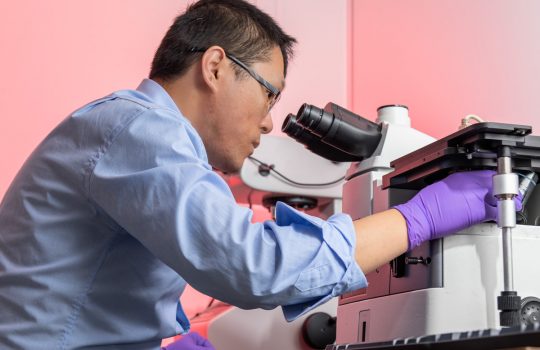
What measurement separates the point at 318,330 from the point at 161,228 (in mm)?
1133

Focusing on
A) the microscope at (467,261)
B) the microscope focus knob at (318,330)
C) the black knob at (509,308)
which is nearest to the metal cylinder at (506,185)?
the microscope at (467,261)

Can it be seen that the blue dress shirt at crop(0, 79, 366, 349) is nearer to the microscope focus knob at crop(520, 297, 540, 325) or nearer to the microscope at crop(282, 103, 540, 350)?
the microscope at crop(282, 103, 540, 350)

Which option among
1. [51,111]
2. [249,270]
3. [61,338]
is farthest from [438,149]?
[51,111]

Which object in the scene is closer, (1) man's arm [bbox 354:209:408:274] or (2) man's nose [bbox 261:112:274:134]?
(1) man's arm [bbox 354:209:408:274]

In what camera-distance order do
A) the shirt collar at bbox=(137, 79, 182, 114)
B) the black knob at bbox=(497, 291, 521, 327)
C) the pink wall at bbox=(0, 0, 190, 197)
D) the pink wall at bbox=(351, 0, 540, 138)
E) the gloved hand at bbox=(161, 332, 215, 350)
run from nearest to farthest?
the black knob at bbox=(497, 291, 521, 327) → the shirt collar at bbox=(137, 79, 182, 114) → the gloved hand at bbox=(161, 332, 215, 350) → the pink wall at bbox=(351, 0, 540, 138) → the pink wall at bbox=(0, 0, 190, 197)

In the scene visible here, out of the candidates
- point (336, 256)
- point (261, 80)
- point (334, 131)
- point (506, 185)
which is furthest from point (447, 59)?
point (336, 256)

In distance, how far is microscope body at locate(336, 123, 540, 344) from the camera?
117cm

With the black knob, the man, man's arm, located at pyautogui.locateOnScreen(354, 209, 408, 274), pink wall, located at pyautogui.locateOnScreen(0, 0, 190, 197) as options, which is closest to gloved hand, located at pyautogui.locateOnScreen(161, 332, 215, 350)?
the man

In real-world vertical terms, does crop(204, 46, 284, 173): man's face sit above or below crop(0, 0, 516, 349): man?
above

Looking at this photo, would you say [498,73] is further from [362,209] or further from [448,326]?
[448,326]

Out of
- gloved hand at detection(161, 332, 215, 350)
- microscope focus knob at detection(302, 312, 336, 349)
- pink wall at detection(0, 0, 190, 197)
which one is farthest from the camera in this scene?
pink wall at detection(0, 0, 190, 197)

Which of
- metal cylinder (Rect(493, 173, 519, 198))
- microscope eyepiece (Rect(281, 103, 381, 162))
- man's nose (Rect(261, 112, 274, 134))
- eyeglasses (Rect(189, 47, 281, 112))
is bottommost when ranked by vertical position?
metal cylinder (Rect(493, 173, 519, 198))

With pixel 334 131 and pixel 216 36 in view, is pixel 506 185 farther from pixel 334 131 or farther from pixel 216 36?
pixel 216 36

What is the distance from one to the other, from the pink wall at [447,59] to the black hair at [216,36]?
3.42ft
